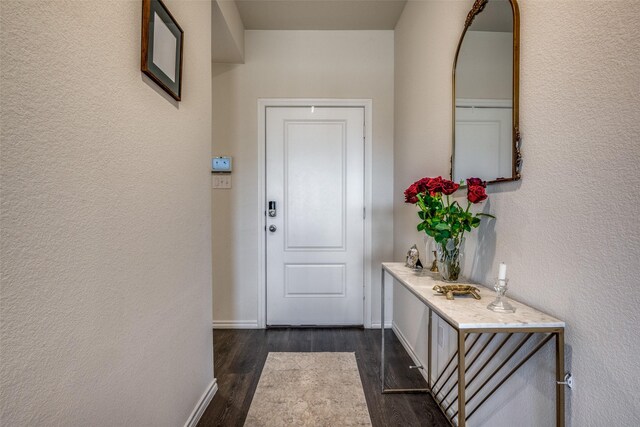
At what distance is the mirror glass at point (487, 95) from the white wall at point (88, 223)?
1304mm

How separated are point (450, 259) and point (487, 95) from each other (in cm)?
71

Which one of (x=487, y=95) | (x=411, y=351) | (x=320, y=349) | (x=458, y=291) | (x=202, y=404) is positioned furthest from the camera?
(x=320, y=349)

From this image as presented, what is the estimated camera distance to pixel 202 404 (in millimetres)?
1589

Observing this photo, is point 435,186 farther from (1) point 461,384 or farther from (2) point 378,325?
(2) point 378,325

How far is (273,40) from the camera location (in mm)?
2682

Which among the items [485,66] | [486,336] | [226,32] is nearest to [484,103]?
[485,66]

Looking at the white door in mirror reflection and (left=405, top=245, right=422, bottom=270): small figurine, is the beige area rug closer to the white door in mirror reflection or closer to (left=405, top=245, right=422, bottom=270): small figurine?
(left=405, top=245, right=422, bottom=270): small figurine

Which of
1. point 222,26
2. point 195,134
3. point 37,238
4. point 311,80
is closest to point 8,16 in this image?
point 37,238

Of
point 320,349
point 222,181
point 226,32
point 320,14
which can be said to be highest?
point 320,14

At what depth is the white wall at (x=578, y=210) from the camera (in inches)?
27.6

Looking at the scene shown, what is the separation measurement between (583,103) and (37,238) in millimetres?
1367

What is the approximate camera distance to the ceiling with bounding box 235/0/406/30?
234cm

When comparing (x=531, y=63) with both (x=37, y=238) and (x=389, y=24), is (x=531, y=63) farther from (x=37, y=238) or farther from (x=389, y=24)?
(x=389, y=24)

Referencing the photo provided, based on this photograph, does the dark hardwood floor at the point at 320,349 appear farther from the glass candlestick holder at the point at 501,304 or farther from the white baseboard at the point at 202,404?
the glass candlestick holder at the point at 501,304
